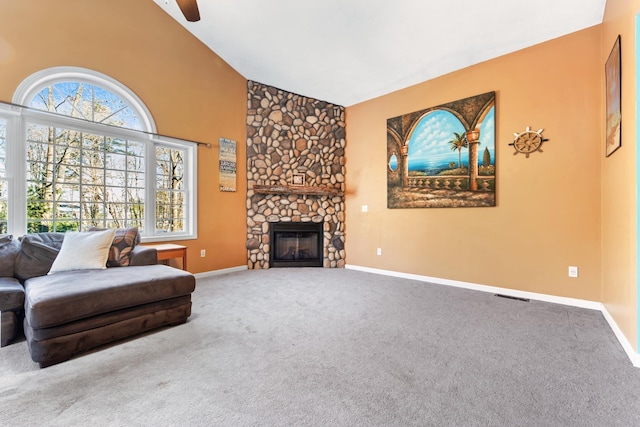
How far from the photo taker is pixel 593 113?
9.90 ft

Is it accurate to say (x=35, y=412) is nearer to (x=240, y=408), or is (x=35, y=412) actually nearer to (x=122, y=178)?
(x=240, y=408)

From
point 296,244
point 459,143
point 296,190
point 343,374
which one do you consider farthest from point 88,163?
point 459,143

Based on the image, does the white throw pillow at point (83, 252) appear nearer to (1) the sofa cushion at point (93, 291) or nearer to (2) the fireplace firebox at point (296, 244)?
(1) the sofa cushion at point (93, 291)

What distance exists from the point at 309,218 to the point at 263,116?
200 cm

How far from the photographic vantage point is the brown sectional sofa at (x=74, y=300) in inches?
72.9

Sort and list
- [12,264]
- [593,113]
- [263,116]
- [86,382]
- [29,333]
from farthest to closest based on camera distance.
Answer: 1. [263,116]
2. [593,113]
3. [12,264]
4. [29,333]
5. [86,382]

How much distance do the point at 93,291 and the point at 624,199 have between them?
401 centimetres

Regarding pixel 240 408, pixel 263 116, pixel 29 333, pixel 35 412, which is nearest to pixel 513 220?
pixel 240 408

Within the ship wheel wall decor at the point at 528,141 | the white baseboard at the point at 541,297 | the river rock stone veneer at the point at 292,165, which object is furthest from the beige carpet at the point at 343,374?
the river rock stone veneer at the point at 292,165

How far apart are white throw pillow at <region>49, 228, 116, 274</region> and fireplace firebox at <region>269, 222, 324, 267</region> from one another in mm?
2618

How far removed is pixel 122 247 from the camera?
2986 millimetres

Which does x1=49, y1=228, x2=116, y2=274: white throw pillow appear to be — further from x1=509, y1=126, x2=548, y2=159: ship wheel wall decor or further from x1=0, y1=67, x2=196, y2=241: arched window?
x1=509, y1=126, x2=548, y2=159: ship wheel wall decor

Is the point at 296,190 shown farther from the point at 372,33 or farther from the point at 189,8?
the point at 189,8

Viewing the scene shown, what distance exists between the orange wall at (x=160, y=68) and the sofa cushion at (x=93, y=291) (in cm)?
176
